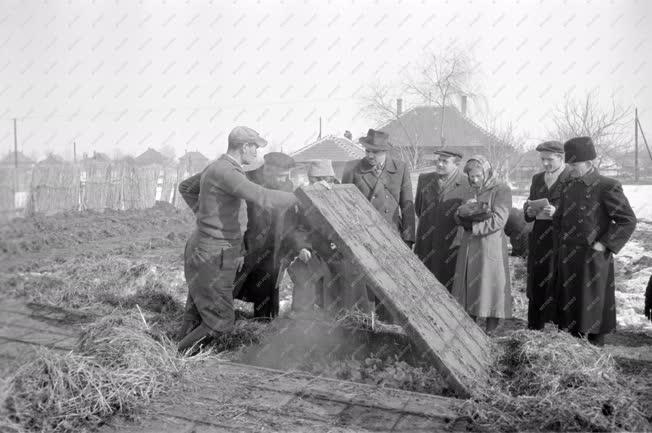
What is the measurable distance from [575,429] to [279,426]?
1.40 m

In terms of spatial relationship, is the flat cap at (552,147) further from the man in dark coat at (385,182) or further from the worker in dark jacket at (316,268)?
Answer: the worker in dark jacket at (316,268)

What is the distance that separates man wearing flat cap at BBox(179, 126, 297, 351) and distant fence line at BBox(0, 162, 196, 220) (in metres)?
13.5

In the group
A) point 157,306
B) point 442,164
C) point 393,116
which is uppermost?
point 393,116

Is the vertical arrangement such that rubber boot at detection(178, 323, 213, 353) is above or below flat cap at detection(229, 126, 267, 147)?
below

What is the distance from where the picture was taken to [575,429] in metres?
2.69

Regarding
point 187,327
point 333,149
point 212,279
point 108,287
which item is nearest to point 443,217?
point 212,279

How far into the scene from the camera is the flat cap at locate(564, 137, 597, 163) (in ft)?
16.5

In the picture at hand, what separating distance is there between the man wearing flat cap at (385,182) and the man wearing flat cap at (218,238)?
6.16 feet

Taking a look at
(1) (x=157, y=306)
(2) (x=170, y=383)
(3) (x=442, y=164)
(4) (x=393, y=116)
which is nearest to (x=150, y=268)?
(1) (x=157, y=306)

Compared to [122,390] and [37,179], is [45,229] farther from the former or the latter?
[122,390]

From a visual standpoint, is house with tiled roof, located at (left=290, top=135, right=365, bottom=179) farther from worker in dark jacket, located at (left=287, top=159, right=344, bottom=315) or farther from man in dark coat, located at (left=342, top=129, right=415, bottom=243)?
worker in dark jacket, located at (left=287, top=159, right=344, bottom=315)

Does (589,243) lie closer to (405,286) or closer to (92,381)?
(405,286)

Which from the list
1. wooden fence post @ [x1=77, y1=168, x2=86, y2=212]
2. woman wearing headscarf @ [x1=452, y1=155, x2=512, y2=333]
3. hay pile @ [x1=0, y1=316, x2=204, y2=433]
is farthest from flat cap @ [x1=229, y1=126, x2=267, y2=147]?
wooden fence post @ [x1=77, y1=168, x2=86, y2=212]

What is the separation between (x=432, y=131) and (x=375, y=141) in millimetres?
36746
